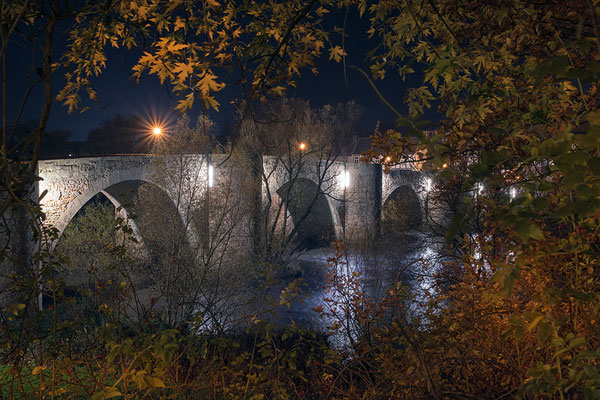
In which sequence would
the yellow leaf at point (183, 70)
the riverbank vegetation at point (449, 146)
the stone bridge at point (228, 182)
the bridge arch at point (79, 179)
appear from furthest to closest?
the stone bridge at point (228, 182)
the bridge arch at point (79, 179)
the yellow leaf at point (183, 70)
the riverbank vegetation at point (449, 146)

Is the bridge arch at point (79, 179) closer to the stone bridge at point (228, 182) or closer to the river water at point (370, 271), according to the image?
the stone bridge at point (228, 182)

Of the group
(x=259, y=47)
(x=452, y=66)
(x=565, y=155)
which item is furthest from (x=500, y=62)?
(x=565, y=155)

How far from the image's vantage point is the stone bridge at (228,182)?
45.5ft

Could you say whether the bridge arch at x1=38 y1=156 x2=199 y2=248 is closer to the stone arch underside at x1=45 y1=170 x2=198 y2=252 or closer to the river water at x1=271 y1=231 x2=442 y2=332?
the stone arch underside at x1=45 y1=170 x2=198 y2=252

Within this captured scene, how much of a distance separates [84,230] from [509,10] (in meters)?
16.2

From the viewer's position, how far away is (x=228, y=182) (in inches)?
693

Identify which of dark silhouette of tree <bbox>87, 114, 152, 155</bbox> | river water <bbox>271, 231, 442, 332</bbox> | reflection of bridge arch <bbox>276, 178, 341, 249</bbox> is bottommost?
river water <bbox>271, 231, 442, 332</bbox>

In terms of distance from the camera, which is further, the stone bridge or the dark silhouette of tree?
the dark silhouette of tree

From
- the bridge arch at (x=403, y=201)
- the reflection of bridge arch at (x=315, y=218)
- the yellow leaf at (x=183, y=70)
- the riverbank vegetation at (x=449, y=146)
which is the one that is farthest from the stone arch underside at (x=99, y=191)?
the yellow leaf at (x=183, y=70)

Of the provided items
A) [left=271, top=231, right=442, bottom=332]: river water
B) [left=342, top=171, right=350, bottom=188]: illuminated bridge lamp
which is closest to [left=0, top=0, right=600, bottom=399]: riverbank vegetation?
[left=271, top=231, right=442, bottom=332]: river water

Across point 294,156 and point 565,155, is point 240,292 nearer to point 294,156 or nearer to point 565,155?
point 294,156

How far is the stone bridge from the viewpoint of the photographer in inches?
546

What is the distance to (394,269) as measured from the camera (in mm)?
15797

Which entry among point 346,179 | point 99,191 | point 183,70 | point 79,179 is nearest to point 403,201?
point 346,179
